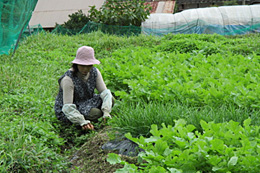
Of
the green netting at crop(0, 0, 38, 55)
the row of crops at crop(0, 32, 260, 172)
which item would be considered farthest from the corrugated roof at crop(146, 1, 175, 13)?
the row of crops at crop(0, 32, 260, 172)

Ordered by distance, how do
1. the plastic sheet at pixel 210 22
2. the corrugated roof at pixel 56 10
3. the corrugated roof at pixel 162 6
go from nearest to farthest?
the plastic sheet at pixel 210 22 < the corrugated roof at pixel 56 10 < the corrugated roof at pixel 162 6

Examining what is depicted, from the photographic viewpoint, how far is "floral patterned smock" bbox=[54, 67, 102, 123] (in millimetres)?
4412

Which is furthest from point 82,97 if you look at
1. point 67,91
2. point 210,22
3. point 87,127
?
point 210,22

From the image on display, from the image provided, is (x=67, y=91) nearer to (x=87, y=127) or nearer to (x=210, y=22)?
(x=87, y=127)

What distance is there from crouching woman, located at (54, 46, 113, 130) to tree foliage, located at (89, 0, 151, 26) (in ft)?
33.2

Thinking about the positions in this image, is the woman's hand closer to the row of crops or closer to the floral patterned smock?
the row of crops

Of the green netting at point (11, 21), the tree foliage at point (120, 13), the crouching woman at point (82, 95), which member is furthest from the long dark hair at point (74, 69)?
the tree foliage at point (120, 13)

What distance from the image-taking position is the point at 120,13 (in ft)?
48.7

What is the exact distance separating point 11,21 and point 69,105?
4.56 meters

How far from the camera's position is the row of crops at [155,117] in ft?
8.02

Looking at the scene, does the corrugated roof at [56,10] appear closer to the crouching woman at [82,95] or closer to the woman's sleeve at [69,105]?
the crouching woman at [82,95]

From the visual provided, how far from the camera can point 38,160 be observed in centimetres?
319

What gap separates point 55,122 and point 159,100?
140cm

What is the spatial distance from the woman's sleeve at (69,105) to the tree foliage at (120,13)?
34.0 ft
